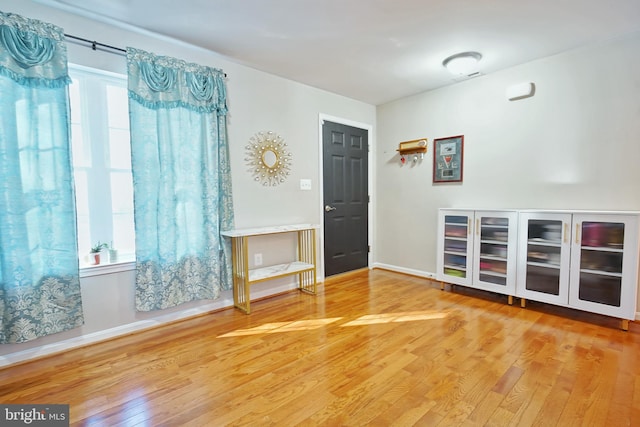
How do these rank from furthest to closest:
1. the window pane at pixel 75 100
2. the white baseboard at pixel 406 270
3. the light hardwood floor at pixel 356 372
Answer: the white baseboard at pixel 406 270 → the window pane at pixel 75 100 → the light hardwood floor at pixel 356 372

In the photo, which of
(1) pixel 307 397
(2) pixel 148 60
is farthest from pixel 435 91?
(1) pixel 307 397

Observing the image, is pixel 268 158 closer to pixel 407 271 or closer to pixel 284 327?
pixel 284 327

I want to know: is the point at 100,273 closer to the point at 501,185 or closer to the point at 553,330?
the point at 553,330

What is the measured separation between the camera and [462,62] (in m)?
2.92

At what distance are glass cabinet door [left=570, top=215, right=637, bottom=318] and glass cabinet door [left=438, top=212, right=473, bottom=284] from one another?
2.94ft

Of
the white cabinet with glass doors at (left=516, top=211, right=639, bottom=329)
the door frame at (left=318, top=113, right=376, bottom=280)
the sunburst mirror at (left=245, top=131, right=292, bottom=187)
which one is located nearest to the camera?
the white cabinet with glass doors at (left=516, top=211, right=639, bottom=329)

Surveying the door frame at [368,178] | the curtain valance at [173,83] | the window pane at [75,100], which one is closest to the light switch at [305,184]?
the door frame at [368,178]

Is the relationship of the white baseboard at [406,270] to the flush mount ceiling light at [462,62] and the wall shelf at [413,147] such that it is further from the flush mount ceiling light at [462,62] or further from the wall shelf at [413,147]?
the flush mount ceiling light at [462,62]

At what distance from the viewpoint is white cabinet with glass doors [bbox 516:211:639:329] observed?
2.41 m

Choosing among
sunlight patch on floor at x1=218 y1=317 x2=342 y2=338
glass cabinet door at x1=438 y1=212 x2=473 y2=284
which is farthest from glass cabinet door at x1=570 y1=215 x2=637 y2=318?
sunlight patch on floor at x1=218 y1=317 x2=342 y2=338

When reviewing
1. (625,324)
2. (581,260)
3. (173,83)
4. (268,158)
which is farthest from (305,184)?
(625,324)

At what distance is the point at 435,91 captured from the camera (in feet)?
12.6

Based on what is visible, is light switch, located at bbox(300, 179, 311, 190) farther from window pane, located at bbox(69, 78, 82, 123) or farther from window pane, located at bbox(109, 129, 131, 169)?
window pane, located at bbox(69, 78, 82, 123)

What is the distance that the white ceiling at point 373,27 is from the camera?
2.14m
